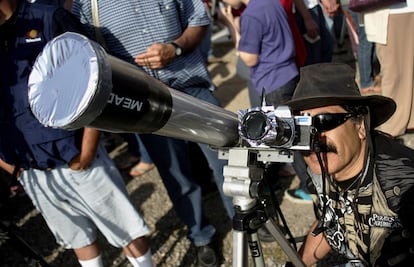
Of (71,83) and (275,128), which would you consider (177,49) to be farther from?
(71,83)

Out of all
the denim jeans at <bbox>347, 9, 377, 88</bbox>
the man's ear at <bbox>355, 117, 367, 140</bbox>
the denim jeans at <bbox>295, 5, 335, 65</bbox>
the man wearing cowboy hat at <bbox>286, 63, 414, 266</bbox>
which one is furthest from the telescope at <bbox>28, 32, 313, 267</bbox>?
the denim jeans at <bbox>347, 9, 377, 88</bbox>

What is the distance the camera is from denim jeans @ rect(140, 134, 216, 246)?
8.45 ft

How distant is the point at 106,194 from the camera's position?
216 centimetres

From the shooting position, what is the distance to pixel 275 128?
1.02m

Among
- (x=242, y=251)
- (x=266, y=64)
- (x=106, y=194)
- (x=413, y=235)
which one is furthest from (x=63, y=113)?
(x=266, y=64)

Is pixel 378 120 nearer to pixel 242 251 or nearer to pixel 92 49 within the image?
pixel 242 251

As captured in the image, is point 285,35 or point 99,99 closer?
point 99,99

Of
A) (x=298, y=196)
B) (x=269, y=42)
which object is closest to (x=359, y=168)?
(x=269, y=42)

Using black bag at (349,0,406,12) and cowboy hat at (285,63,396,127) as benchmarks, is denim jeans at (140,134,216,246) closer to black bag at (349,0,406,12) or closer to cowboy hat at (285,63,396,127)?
cowboy hat at (285,63,396,127)

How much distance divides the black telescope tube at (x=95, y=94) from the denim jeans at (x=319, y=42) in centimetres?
306

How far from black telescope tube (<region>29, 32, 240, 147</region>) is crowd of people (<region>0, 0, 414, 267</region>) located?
42 centimetres

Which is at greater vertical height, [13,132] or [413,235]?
[13,132]

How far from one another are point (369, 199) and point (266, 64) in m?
1.53

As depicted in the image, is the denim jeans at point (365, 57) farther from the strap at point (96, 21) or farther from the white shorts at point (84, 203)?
the white shorts at point (84, 203)
